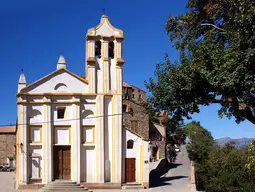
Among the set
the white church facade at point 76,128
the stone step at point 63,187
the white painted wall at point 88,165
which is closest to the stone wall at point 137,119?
the white church facade at point 76,128

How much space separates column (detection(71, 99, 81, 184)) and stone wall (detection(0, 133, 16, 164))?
31511 mm

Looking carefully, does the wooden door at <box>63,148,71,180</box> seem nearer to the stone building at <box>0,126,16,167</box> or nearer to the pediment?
the pediment

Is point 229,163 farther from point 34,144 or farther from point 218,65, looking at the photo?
point 34,144

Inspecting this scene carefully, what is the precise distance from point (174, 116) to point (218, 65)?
17.9ft

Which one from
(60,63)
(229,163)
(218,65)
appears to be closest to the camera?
(218,65)

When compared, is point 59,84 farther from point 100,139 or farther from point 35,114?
point 100,139

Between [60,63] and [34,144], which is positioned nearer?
[34,144]

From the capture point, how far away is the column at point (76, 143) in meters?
29.4

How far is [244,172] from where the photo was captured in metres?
22.7

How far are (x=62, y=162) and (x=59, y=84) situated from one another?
221 inches

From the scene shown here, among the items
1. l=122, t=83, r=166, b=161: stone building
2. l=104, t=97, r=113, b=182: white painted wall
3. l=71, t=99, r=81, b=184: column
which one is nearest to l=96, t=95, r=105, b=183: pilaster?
l=104, t=97, r=113, b=182: white painted wall

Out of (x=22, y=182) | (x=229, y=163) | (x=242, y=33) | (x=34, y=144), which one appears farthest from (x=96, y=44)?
(x=242, y=33)

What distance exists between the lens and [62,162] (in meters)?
29.9

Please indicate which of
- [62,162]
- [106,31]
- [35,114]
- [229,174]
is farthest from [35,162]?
[229,174]
